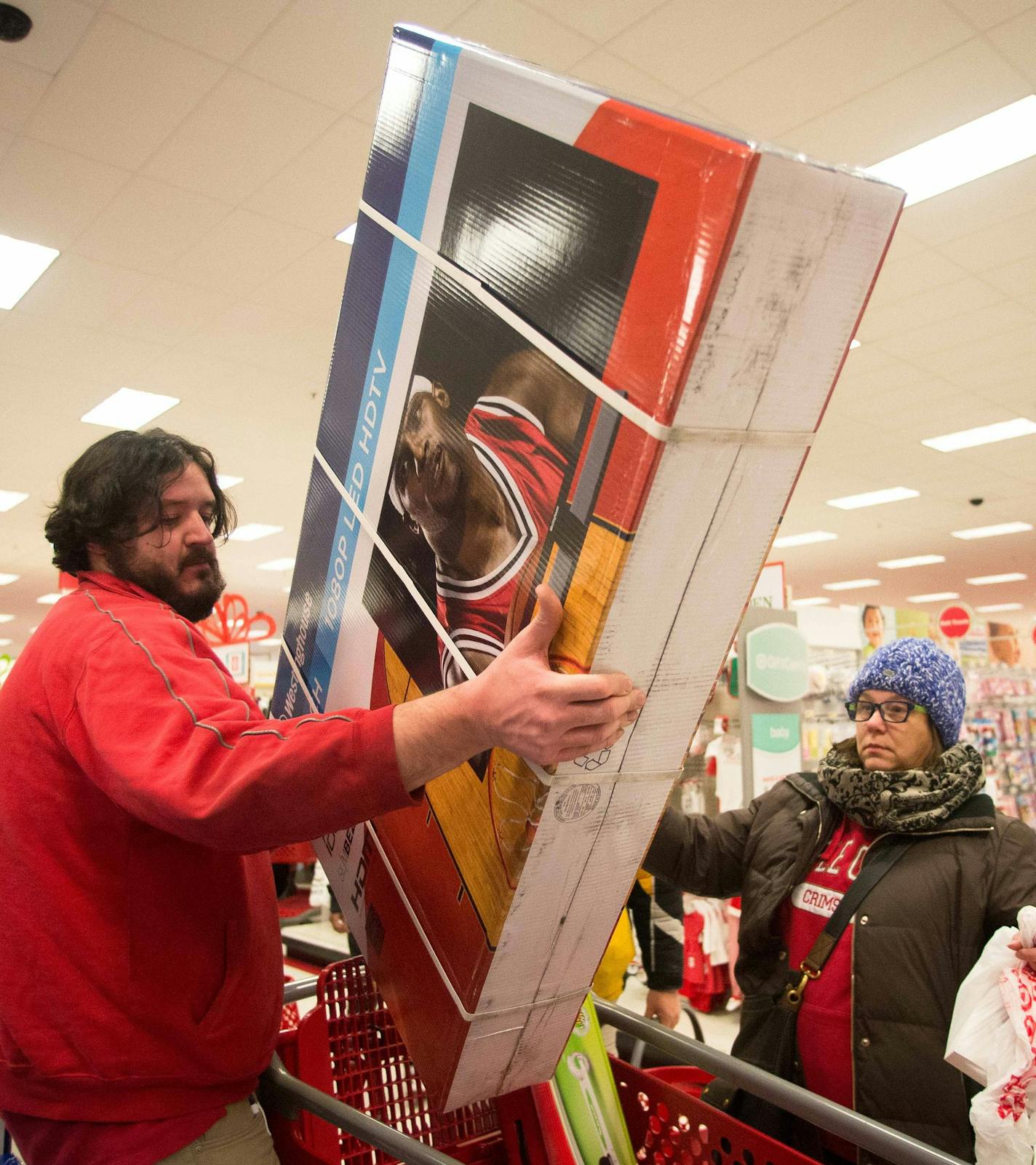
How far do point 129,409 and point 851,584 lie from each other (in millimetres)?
13012

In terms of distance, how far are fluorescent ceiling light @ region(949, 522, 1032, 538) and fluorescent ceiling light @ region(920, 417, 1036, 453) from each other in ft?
12.5

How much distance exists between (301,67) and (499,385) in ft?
10.8

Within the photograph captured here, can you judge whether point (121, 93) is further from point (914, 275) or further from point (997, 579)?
point (997, 579)

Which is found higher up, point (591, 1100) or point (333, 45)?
point (333, 45)

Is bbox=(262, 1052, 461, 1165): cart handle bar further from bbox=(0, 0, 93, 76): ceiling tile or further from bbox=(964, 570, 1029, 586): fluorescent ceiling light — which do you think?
bbox=(964, 570, 1029, 586): fluorescent ceiling light

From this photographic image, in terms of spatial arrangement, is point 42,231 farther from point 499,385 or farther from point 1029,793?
point 1029,793

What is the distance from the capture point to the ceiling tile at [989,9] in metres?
3.19

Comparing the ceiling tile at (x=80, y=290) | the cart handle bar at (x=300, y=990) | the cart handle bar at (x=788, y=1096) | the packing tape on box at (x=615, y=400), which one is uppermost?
the ceiling tile at (x=80, y=290)

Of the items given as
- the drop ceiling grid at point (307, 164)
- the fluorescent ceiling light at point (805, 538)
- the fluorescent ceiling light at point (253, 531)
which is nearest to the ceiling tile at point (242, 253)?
the drop ceiling grid at point (307, 164)

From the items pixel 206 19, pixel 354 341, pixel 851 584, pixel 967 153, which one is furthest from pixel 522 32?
pixel 851 584

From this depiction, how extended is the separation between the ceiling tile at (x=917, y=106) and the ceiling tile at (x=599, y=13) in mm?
1046

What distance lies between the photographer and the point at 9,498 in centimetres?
1001

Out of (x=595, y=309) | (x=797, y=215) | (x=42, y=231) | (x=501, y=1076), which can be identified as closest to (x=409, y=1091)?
(x=501, y=1076)

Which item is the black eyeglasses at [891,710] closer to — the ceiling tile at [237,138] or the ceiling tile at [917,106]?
the ceiling tile at [917,106]
